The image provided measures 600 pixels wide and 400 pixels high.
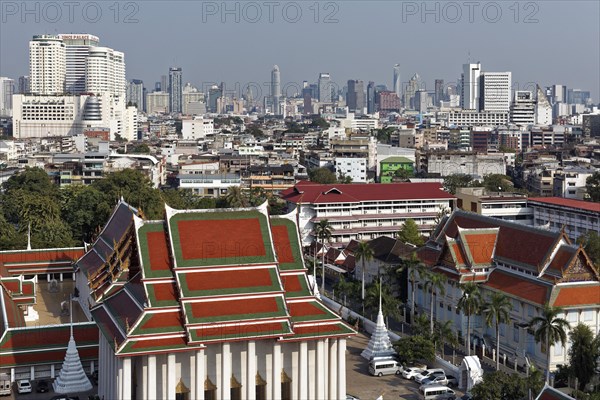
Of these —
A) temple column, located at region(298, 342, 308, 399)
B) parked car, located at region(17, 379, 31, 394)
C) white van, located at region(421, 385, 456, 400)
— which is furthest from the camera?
parked car, located at region(17, 379, 31, 394)

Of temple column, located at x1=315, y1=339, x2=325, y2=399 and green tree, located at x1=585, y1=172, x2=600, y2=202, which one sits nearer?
temple column, located at x1=315, y1=339, x2=325, y2=399

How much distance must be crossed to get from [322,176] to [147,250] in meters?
69.8

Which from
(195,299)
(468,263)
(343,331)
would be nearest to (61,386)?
(195,299)

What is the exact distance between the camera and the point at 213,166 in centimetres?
10225

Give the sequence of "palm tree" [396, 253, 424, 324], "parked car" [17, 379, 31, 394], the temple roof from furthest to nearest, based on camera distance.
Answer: "palm tree" [396, 253, 424, 324] < "parked car" [17, 379, 31, 394] < the temple roof

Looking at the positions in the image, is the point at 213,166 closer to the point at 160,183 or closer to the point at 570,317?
the point at 160,183

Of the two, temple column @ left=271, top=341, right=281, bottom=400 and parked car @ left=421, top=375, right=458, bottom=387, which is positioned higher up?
temple column @ left=271, top=341, right=281, bottom=400

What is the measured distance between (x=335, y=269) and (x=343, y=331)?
2681 centimetres

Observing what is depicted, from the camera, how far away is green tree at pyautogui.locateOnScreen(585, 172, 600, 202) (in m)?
78.4

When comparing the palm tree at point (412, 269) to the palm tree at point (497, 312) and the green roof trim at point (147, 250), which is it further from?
the green roof trim at point (147, 250)

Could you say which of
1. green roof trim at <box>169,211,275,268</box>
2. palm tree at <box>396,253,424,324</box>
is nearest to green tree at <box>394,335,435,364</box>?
palm tree at <box>396,253,424,324</box>

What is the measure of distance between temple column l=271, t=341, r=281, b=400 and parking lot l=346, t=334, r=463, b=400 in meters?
4.40

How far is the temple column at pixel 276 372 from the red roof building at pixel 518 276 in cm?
1200

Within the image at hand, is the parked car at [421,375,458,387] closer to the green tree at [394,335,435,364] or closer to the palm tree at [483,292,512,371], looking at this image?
the green tree at [394,335,435,364]
